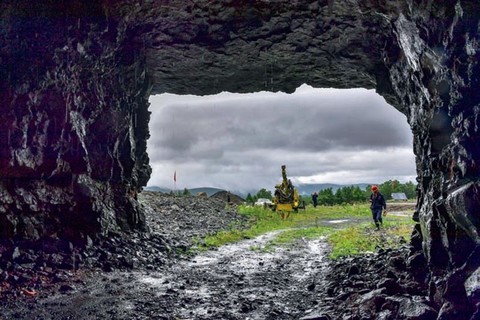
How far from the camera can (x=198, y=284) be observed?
34.4ft

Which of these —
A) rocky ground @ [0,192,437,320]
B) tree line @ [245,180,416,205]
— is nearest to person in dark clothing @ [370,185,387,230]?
rocky ground @ [0,192,437,320]

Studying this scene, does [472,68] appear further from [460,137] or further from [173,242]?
[173,242]

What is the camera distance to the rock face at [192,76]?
777 cm

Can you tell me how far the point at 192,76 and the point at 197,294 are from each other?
1296cm

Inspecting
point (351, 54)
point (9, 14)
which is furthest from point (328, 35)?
point (9, 14)

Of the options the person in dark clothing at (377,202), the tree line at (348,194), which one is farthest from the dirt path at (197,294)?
the tree line at (348,194)

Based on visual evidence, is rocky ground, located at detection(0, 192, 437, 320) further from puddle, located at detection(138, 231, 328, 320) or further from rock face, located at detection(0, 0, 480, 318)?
rock face, located at detection(0, 0, 480, 318)

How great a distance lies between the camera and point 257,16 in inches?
546

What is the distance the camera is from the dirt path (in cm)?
791

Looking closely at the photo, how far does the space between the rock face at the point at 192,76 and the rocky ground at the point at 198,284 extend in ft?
2.69

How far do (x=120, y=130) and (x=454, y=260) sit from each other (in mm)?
14114

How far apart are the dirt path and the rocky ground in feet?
0.07

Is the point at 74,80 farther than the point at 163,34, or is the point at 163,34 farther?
the point at 163,34

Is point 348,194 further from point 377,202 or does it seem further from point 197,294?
point 197,294
